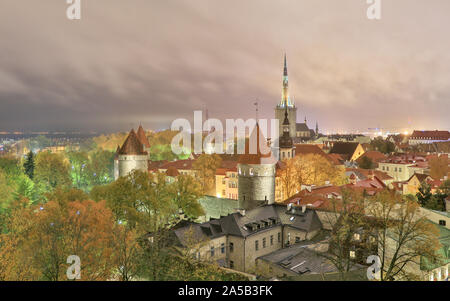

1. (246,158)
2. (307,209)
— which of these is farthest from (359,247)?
(246,158)

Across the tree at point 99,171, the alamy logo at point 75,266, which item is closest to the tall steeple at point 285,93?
the tree at point 99,171

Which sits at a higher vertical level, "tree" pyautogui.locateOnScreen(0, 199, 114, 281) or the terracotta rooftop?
the terracotta rooftop

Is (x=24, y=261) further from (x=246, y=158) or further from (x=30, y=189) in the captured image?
(x=30, y=189)

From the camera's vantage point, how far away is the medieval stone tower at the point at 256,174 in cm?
3166

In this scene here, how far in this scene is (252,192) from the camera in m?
31.8

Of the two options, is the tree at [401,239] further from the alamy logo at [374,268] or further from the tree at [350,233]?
the tree at [350,233]

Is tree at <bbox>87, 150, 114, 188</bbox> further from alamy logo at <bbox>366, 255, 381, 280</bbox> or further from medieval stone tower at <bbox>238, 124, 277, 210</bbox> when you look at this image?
alamy logo at <bbox>366, 255, 381, 280</bbox>

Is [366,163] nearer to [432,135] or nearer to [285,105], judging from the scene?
[285,105]

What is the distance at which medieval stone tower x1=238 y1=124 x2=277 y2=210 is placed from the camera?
31.7m

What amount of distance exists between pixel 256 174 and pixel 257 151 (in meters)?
1.95

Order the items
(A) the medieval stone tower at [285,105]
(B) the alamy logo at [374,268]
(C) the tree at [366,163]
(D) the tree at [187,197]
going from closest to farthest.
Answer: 1. (B) the alamy logo at [374,268]
2. (D) the tree at [187,197]
3. (C) the tree at [366,163]
4. (A) the medieval stone tower at [285,105]

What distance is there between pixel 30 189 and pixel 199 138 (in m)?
71.0

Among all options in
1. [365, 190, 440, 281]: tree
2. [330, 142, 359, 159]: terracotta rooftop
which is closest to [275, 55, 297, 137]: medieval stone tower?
[330, 142, 359, 159]: terracotta rooftop
